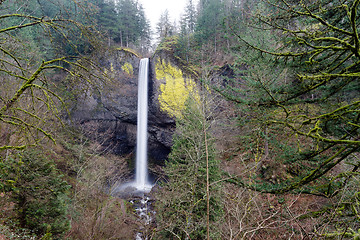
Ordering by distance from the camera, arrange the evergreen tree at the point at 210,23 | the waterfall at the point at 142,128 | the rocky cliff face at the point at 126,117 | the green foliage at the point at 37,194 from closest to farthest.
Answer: the green foliage at the point at 37,194, the rocky cliff face at the point at 126,117, the waterfall at the point at 142,128, the evergreen tree at the point at 210,23

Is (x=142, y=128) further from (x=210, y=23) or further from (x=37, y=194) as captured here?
(x=210, y=23)

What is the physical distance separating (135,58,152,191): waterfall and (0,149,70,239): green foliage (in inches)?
526

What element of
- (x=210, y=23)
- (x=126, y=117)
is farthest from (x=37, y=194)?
(x=210, y=23)

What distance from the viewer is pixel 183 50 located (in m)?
19.9

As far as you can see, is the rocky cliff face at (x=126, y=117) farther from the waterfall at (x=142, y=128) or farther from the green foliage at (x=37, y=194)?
the green foliage at (x=37, y=194)

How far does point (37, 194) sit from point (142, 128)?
46.0 ft

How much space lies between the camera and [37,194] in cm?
548

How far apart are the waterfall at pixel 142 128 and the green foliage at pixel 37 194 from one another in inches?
526

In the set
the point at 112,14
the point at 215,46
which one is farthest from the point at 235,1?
the point at 112,14

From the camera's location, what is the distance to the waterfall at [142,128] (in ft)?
63.5

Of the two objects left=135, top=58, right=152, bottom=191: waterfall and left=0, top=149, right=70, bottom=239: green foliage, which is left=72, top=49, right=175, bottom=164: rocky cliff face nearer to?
left=135, top=58, right=152, bottom=191: waterfall

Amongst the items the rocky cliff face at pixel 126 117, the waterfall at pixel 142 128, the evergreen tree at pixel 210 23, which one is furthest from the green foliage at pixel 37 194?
the evergreen tree at pixel 210 23

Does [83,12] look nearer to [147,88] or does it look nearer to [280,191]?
[280,191]

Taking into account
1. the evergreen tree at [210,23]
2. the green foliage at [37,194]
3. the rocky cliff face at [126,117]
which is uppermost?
the evergreen tree at [210,23]
